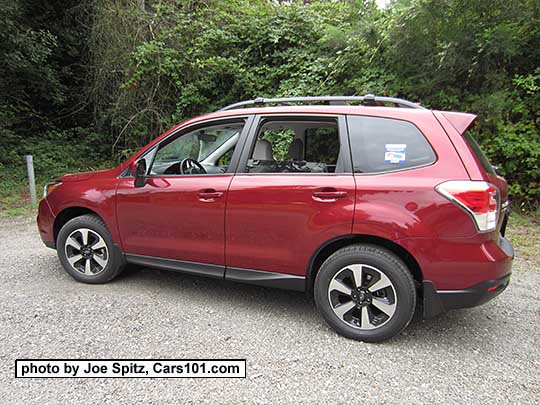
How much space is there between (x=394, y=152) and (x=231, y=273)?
5.29 feet

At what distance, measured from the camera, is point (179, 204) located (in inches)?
127

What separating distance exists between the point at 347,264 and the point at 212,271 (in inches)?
46.2

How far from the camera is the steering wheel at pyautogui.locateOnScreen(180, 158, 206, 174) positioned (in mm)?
3598

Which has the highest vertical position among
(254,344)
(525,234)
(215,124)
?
(215,124)

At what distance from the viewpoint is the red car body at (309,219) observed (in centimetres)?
245

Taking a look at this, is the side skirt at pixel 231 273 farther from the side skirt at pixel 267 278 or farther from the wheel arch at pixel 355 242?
the wheel arch at pixel 355 242

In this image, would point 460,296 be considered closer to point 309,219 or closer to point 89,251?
point 309,219

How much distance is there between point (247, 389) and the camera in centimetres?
224

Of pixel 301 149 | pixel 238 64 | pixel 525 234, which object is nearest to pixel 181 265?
pixel 301 149

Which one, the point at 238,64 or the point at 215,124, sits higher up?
the point at 238,64

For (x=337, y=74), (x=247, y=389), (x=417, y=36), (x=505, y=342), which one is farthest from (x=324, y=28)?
(x=247, y=389)

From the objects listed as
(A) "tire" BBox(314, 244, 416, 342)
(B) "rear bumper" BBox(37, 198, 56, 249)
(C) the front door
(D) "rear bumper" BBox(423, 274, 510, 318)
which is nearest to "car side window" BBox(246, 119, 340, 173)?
(C) the front door

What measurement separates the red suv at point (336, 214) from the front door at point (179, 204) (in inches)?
0.5

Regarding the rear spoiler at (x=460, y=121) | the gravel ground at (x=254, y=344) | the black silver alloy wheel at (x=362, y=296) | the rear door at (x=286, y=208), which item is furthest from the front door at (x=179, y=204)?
the rear spoiler at (x=460, y=121)
